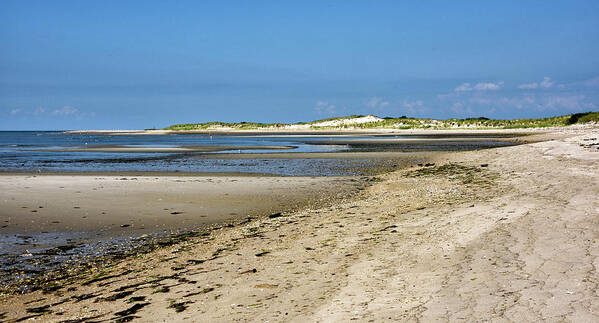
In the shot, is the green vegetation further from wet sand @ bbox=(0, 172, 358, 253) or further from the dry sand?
the dry sand

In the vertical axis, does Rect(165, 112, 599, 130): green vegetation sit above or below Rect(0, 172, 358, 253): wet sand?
above

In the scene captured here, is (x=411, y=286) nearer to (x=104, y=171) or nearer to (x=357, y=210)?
(x=357, y=210)

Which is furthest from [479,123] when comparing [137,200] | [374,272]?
[374,272]

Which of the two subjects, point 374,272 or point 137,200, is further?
point 137,200

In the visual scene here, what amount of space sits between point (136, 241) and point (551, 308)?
8.37m

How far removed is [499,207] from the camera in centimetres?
1062

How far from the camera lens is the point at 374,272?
6656 millimetres

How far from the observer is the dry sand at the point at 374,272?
5289mm

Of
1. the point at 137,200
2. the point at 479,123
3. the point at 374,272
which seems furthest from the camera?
the point at 479,123

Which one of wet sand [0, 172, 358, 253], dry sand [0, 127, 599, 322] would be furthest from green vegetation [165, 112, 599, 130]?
dry sand [0, 127, 599, 322]

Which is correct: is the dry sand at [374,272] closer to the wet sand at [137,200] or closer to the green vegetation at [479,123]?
the wet sand at [137,200]

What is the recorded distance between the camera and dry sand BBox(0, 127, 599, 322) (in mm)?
5289

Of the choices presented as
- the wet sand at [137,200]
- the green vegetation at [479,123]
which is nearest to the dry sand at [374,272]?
the wet sand at [137,200]

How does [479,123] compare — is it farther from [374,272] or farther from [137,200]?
[374,272]
